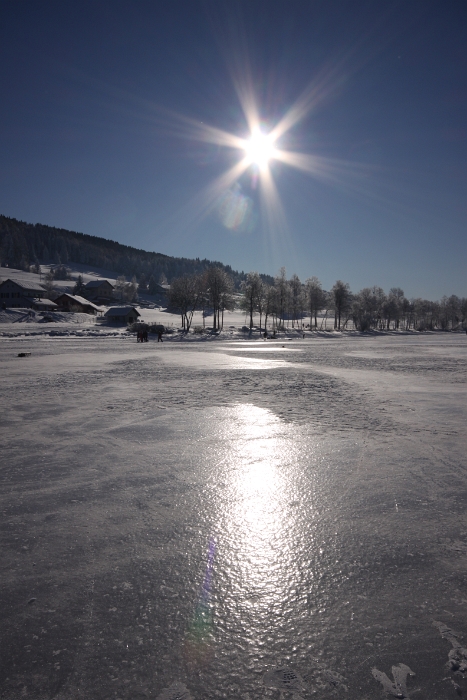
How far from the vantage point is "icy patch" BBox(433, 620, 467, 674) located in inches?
74.0

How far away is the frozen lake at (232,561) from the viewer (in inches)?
73.0

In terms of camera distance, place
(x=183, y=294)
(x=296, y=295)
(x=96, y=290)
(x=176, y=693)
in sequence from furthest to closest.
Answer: (x=96, y=290), (x=296, y=295), (x=183, y=294), (x=176, y=693)

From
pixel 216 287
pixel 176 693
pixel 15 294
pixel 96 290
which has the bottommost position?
pixel 176 693

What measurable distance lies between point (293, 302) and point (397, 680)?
78791 millimetres

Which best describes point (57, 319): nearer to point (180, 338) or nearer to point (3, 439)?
point (180, 338)

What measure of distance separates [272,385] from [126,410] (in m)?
4.58

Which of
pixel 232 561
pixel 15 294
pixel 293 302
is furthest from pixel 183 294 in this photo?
pixel 232 561

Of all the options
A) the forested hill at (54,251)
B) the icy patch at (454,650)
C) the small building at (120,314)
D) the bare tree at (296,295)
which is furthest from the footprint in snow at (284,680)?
the forested hill at (54,251)

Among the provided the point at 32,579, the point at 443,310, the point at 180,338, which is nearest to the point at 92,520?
the point at 32,579

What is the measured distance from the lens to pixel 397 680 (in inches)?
71.3

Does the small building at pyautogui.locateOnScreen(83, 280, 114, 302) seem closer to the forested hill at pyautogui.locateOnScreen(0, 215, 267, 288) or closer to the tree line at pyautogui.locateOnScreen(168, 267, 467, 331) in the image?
the tree line at pyautogui.locateOnScreen(168, 267, 467, 331)

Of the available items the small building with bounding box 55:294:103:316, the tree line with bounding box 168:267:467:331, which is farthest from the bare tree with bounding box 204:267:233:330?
the small building with bounding box 55:294:103:316

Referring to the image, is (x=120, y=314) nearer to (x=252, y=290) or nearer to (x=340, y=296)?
(x=252, y=290)

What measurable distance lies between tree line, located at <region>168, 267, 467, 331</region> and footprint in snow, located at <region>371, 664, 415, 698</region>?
5537 centimetres
